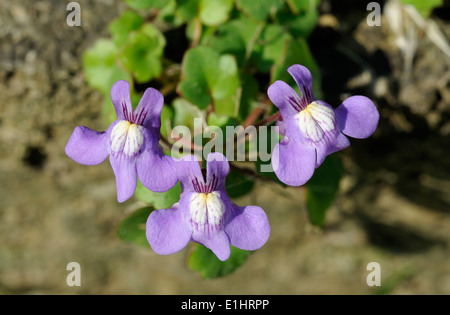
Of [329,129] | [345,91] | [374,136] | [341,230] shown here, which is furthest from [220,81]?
[341,230]

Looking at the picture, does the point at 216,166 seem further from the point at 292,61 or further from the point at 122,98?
the point at 292,61

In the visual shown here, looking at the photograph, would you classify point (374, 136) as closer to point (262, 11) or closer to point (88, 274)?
point (262, 11)

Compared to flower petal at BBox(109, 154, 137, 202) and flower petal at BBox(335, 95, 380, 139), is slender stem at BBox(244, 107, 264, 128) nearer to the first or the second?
flower petal at BBox(335, 95, 380, 139)

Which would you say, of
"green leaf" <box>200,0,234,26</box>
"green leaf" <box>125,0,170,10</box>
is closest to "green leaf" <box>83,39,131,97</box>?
"green leaf" <box>125,0,170,10</box>

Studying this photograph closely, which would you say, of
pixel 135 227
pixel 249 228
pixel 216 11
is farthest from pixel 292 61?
pixel 135 227

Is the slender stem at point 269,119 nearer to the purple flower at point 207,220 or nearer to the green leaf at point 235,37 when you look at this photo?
the purple flower at point 207,220

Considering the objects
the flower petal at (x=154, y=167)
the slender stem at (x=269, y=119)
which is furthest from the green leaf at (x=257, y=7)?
the flower petal at (x=154, y=167)
